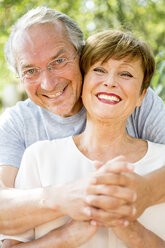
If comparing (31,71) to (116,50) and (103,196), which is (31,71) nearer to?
(116,50)

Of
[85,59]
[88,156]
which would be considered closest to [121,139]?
[88,156]

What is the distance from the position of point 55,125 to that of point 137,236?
43.8 inches

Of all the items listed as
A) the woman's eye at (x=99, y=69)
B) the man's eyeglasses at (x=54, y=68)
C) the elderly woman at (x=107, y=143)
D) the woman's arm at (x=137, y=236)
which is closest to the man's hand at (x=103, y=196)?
the woman's arm at (x=137, y=236)

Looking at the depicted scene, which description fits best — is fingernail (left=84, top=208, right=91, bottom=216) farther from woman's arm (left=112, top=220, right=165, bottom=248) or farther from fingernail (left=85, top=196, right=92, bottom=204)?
woman's arm (left=112, top=220, right=165, bottom=248)

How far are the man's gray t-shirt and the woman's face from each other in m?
0.44

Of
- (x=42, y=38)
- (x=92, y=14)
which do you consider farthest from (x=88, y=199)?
(x=92, y=14)

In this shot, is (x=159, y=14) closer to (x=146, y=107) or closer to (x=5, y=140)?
(x=146, y=107)

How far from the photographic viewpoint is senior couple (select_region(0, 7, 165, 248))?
6.41 feet

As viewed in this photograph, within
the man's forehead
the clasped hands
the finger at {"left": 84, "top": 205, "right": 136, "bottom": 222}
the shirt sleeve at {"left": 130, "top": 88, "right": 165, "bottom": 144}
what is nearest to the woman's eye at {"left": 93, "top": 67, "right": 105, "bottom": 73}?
the man's forehead

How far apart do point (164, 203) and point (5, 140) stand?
4.11 feet

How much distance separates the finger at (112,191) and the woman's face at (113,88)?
552mm

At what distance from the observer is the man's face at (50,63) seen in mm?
2539

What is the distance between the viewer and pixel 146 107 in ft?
9.18

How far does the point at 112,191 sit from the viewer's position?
6.12 feet
